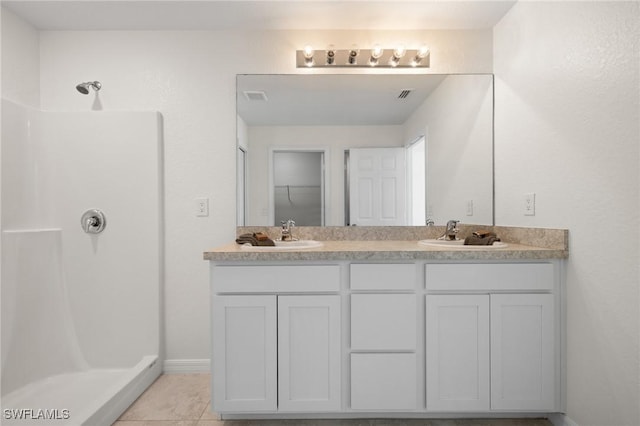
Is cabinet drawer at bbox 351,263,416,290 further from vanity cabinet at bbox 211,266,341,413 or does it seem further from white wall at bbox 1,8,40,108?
white wall at bbox 1,8,40,108

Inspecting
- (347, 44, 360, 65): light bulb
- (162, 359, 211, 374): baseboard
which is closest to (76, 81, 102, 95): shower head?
(347, 44, 360, 65): light bulb

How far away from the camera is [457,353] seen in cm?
176

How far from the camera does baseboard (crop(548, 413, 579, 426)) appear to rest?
173cm

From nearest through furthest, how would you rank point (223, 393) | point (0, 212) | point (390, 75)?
point (223, 393)
point (0, 212)
point (390, 75)

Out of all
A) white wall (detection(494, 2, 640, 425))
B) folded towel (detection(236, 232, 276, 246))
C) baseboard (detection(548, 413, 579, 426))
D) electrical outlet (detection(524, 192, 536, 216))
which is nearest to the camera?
white wall (detection(494, 2, 640, 425))

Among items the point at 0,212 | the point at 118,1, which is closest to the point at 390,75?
Answer: the point at 118,1

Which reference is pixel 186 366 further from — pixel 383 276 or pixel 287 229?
pixel 383 276

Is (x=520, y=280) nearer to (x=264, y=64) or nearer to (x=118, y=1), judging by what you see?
(x=264, y=64)

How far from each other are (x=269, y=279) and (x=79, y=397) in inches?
52.2

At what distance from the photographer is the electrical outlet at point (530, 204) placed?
1.95 meters

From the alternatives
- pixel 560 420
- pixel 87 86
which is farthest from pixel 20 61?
pixel 560 420

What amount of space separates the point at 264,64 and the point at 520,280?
1909 mm

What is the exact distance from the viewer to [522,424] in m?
1.83

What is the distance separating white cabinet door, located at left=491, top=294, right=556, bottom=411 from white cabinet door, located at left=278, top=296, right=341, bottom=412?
738 millimetres
